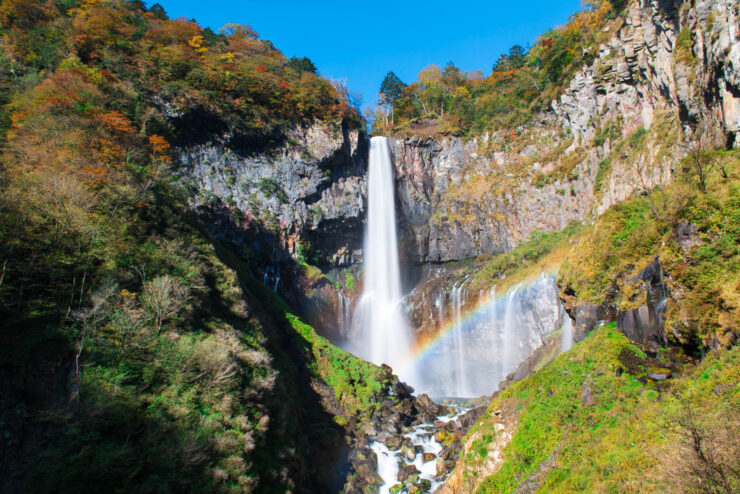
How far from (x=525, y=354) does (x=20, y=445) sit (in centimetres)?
2543

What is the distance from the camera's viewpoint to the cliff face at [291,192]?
2952cm

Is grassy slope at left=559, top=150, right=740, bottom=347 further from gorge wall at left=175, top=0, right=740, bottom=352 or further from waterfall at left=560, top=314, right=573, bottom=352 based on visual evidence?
gorge wall at left=175, top=0, right=740, bottom=352

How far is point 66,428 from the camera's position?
8.37 meters

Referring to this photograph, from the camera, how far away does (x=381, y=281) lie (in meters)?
34.7

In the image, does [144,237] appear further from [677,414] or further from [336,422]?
[677,414]

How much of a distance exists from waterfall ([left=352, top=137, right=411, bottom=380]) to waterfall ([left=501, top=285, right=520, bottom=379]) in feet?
28.1

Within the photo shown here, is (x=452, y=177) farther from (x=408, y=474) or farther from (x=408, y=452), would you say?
(x=408, y=474)

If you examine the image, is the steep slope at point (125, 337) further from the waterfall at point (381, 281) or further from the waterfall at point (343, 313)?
the waterfall at point (343, 313)

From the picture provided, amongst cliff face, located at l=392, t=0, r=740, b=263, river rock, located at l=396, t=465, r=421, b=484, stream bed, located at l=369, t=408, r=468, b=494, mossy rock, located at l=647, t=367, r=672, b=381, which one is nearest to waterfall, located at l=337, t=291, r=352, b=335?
cliff face, located at l=392, t=0, r=740, b=263

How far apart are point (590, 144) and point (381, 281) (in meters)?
22.0

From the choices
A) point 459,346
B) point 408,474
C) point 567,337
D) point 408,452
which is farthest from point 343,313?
point 567,337

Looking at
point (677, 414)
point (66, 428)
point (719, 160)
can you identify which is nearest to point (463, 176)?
point (719, 160)

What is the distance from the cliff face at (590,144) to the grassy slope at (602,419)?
9425 mm

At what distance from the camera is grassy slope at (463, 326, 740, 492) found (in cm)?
518
